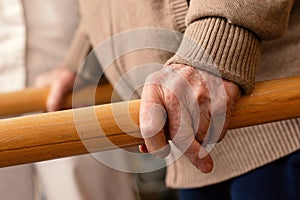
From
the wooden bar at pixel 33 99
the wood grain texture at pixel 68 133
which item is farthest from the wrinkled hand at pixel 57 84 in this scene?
the wood grain texture at pixel 68 133

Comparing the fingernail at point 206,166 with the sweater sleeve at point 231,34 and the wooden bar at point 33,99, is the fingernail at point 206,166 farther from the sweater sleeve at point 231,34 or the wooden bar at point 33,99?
the wooden bar at point 33,99

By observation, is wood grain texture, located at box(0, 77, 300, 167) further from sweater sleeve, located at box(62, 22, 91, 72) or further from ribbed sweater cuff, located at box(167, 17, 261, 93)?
sweater sleeve, located at box(62, 22, 91, 72)

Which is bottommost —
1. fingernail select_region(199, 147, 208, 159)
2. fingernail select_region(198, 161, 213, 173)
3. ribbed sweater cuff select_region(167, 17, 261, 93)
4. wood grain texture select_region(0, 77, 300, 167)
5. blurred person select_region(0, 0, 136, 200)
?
→ blurred person select_region(0, 0, 136, 200)

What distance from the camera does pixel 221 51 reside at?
0.63 m

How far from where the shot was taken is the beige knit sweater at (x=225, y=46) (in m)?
0.63

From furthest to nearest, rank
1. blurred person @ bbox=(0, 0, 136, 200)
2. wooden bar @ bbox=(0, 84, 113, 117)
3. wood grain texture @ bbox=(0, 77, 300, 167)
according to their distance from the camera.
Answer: blurred person @ bbox=(0, 0, 136, 200) < wooden bar @ bbox=(0, 84, 113, 117) < wood grain texture @ bbox=(0, 77, 300, 167)

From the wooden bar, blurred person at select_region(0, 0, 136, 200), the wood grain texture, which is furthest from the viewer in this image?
blurred person at select_region(0, 0, 136, 200)

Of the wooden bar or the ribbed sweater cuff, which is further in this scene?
the wooden bar

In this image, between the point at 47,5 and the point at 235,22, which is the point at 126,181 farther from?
the point at 235,22

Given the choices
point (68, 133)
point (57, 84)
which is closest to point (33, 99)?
point (57, 84)

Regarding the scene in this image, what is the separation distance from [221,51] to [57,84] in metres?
0.49

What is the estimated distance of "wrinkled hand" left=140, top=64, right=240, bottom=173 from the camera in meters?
0.59

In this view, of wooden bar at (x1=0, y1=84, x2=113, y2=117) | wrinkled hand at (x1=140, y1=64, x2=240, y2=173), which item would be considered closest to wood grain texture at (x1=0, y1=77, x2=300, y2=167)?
wrinkled hand at (x1=140, y1=64, x2=240, y2=173)

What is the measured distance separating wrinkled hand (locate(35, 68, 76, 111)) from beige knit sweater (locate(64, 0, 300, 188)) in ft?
0.38
